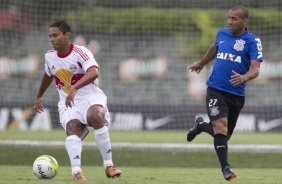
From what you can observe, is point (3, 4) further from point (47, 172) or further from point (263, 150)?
point (47, 172)

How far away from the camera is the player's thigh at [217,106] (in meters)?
9.92

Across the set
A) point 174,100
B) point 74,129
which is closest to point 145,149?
point 74,129

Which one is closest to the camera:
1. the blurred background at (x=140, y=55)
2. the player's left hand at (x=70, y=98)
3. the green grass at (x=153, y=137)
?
the player's left hand at (x=70, y=98)

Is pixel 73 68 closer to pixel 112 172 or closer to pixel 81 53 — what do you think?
pixel 81 53

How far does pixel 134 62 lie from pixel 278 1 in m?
5.60

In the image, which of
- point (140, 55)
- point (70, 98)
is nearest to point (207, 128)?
point (70, 98)

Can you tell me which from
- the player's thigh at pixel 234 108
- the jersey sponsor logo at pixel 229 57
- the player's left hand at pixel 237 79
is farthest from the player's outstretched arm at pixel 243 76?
the player's thigh at pixel 234 108

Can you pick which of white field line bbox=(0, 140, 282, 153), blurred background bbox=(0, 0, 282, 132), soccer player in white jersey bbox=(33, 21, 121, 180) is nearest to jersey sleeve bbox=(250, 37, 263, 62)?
soccer player in white jersey bbox=(33, 21, 121, 180)

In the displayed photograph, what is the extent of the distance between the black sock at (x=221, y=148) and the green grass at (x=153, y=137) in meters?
6.55

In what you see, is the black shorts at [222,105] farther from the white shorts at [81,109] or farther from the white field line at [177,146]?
the white field line at [177,146]

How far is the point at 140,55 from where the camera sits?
2342cm

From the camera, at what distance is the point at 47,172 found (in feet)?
31.8

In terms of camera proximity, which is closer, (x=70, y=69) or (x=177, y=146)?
(x=70, y=69)

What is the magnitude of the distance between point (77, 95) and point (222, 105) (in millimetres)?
1813
